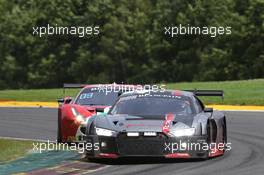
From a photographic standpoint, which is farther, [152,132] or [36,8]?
[36,8]

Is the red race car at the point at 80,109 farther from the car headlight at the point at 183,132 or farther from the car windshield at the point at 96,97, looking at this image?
the car headlight at the point at 183,132

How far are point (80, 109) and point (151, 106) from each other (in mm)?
2332

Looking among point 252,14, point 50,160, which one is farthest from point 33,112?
point 252,14

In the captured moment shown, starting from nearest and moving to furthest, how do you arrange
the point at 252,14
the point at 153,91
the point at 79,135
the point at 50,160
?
the point at 50,160 → the point at 153,91 → the point at 79,135 → the point at 252,14

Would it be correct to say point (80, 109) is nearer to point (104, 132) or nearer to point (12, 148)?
point (12, 148)

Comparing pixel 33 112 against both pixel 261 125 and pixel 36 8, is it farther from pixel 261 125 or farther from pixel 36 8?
pixel 36 8

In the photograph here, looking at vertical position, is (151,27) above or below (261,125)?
above

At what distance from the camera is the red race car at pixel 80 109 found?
1459 centimetres

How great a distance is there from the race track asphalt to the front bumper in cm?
16

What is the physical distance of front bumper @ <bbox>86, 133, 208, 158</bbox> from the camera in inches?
450

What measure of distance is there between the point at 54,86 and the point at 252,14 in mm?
20736

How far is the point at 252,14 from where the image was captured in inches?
2648
